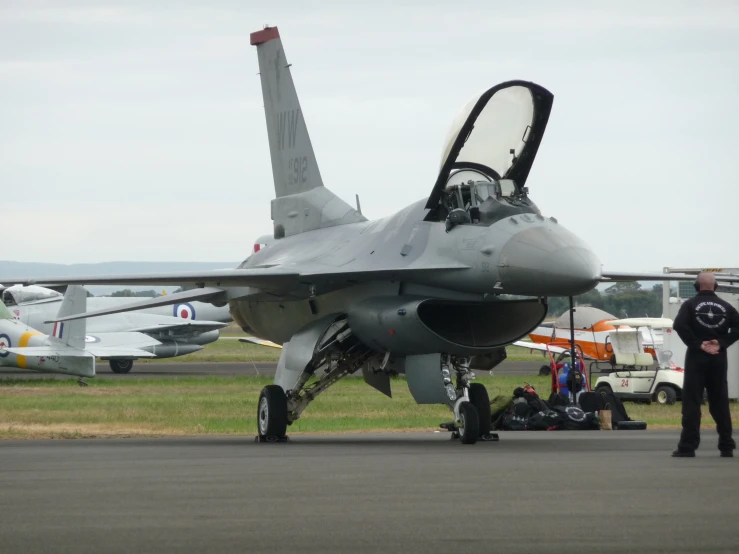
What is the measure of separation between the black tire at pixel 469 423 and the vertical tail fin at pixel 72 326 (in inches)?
961

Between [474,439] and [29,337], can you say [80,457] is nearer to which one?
[474,439]

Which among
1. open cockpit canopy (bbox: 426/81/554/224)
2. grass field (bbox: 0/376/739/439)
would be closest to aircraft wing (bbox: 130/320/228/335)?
grass field (bbox: 0/376/739/439)

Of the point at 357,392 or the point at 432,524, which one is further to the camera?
the point at 357,392

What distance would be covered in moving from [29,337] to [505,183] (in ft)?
91.9

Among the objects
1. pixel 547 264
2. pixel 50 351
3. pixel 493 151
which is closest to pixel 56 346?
pixel 50 351

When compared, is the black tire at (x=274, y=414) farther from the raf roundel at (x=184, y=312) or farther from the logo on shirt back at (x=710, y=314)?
the raf roundel at (x=184, y=312)

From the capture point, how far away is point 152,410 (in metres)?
26.5

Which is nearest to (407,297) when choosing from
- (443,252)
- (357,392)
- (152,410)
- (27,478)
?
(443,252)

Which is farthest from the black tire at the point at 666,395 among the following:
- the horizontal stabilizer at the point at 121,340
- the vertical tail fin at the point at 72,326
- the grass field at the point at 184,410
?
the horizontal stabilizer at the point at 121,340

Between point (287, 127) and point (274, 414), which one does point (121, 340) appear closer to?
point (287, 127)

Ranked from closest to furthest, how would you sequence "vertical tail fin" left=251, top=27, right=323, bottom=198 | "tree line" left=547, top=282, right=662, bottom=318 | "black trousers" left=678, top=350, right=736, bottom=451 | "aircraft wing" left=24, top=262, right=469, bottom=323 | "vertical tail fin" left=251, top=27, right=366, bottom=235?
"black trousers" left=678, top=350, right=736, bottom=451, "aircraft wing" left=24, top=262, right=469, bottom=323, "vertical tail fin" left=251, top=27, right=366, bottom=235, "vertical tail fin" left=251, top=27, right=323, bottom=198, "tree line" left=547, top=282, right=662, bottom=318

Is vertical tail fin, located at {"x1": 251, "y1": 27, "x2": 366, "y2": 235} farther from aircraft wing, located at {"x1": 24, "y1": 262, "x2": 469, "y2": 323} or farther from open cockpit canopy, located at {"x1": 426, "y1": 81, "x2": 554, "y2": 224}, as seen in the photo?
open cockpit canopy, located at {"x1": 426, "y1": 81, "x2": 554, "y2": 224}

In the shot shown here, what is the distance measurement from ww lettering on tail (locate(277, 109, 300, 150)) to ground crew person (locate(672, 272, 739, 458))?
969 cm

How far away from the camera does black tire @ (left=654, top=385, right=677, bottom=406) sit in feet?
96.7
